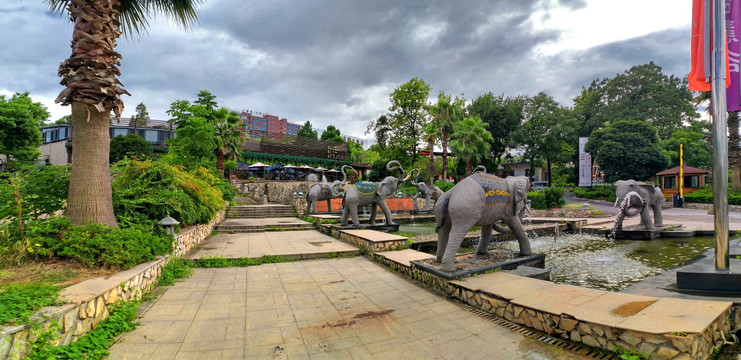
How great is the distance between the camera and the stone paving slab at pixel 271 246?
7477mm

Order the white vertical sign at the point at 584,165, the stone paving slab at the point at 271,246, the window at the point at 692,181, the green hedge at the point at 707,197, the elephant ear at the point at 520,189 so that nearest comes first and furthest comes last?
the elephant ear at the point at 520,189
the stone paving slab at the point at 271,246
the green hedge at the point at 707,197
the window at the point at 692,181
the white vertical sign at the point at 584,165

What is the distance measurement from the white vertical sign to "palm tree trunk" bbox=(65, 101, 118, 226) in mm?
33597

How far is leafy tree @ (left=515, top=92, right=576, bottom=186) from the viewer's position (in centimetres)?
3394

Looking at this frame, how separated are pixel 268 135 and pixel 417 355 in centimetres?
4055

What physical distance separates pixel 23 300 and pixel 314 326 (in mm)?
2685

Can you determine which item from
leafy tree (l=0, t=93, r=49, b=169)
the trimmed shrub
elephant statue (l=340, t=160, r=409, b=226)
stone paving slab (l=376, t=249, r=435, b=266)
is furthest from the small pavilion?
leafy tree (l=0, t=93, r=49, b=169)

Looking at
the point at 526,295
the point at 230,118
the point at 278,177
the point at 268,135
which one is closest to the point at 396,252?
the point at 526,295

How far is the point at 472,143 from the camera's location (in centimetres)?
2827

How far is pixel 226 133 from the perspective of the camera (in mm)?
23641

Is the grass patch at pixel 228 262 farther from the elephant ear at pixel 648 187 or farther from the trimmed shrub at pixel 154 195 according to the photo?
the elephant ear at pixel 648 187

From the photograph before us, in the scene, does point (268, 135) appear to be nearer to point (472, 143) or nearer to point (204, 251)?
point (472, 143)

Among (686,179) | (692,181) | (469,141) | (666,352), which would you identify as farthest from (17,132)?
(692,181)

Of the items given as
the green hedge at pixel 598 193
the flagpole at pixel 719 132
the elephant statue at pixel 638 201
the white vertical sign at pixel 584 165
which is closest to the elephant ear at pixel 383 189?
the elephant statue at pixel 638 201

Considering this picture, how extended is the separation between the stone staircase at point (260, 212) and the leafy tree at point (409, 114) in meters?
20.8
